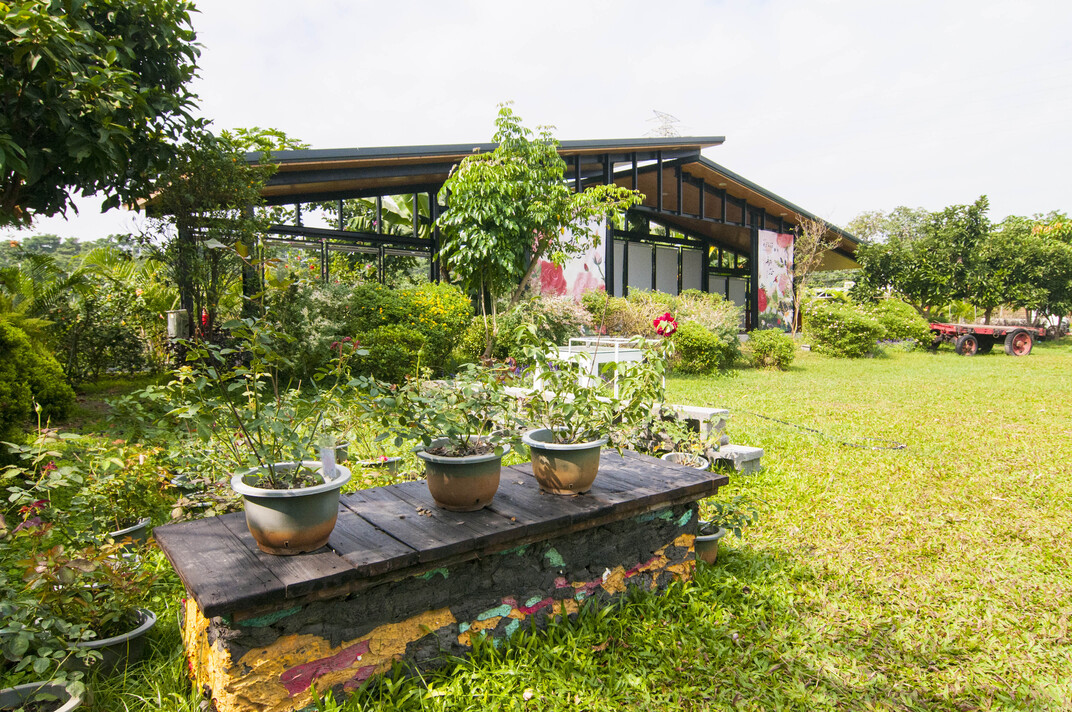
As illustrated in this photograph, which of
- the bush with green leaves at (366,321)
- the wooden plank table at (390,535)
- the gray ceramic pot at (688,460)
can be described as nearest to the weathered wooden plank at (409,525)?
the wooden plank table at (390,535)

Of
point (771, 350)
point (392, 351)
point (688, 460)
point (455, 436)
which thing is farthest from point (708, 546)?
point (771, 350)

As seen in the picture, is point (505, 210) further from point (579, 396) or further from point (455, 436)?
point (455, 436)

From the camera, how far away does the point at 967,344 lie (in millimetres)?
17969

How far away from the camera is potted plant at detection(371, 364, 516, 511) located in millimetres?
2459

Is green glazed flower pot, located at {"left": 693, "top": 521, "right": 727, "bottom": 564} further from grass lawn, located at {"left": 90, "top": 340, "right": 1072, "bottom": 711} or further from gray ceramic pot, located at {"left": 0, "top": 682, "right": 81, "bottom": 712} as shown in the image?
gray ceramic pot, located at {"left": 0, "top": 682, "right": 81, "bottom": 712}

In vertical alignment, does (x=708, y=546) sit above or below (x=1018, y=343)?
below

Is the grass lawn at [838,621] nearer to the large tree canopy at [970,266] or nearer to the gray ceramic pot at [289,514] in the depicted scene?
the gray ceramic pot at [289,514]

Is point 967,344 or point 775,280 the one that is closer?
point 967,344

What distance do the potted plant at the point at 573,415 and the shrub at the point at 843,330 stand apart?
1527 cm

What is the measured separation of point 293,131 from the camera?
9.07 metres

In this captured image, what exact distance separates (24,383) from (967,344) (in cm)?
2114

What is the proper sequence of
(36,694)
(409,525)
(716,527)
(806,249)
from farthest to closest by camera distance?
(806,249), (716,527), (409,525), (36,694)

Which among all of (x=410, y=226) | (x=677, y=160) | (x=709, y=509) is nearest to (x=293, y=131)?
(x=410, y=226)

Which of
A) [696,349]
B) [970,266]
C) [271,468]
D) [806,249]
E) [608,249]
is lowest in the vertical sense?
[696,349]
